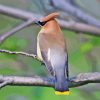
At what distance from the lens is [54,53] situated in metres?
3.26

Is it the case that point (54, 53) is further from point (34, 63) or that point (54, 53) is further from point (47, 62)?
point (34, 63)

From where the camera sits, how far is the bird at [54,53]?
3.15 m

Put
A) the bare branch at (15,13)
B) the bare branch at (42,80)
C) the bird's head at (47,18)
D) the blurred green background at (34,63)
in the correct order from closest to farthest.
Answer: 1. the bare branch at (42,80)
2. the bird's head at (47,18)
3. the bare branch at (15,13)
4. the blurred green background at (34,63)

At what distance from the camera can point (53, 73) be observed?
3.19 meters

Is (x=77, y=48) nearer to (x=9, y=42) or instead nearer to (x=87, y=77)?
(x=9, y=42)

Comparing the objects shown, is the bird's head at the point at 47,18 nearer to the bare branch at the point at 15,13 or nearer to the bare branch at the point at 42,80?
the bare branch at the point at 42,80

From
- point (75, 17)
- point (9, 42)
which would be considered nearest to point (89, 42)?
point (75, 17)

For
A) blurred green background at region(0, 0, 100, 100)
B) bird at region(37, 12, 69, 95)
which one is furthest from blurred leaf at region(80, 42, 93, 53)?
bird at region(37, 12, 69, 95)

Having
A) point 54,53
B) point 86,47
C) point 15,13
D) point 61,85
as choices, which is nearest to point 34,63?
point 86,47

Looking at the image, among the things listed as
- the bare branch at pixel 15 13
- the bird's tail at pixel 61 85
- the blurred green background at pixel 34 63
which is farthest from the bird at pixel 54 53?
the blurred green background at pixel 34 63

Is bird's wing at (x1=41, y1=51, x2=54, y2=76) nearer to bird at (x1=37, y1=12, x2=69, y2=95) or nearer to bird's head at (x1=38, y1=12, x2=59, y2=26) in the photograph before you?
bird at (x1=37, y1=12, x2=69, y2=95)

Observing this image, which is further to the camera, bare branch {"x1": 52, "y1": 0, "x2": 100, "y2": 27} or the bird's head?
bare branch {"x1": 52, "y1": 0, "x2": 100, "y2": 27}

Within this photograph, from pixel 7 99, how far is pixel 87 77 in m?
1.65

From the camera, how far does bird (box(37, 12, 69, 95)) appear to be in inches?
124
